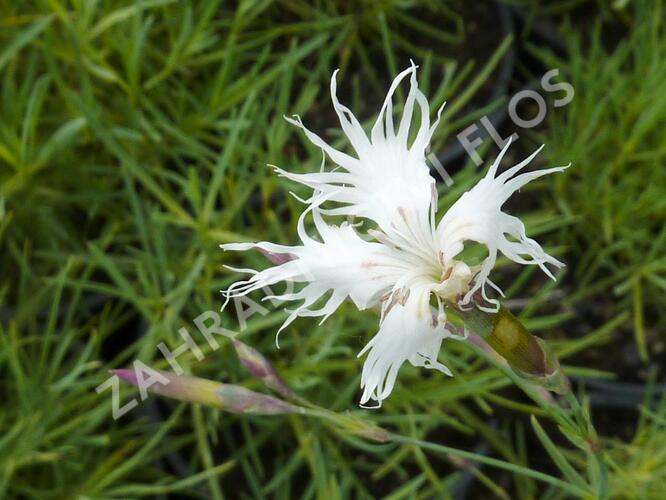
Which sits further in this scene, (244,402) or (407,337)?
(244,402)

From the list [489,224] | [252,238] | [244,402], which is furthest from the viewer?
[252,238]

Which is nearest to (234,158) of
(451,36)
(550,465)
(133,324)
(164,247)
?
(164,247)

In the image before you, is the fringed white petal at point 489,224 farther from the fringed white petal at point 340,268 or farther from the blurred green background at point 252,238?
the blurred green background at point 252,238

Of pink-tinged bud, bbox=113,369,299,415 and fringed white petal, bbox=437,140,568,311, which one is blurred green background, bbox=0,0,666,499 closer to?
pink-tinged bud, bbox=113,369,299,415

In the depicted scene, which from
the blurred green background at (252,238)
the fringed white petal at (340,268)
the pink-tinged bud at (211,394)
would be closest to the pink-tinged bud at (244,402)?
the pink-tinged bud at (211,394)

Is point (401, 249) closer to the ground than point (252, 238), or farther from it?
farther from it

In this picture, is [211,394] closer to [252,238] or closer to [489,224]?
[489,224]

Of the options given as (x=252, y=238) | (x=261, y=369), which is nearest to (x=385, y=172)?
(x=261, y=369)

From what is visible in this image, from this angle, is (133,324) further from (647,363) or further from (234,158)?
(647,363)
